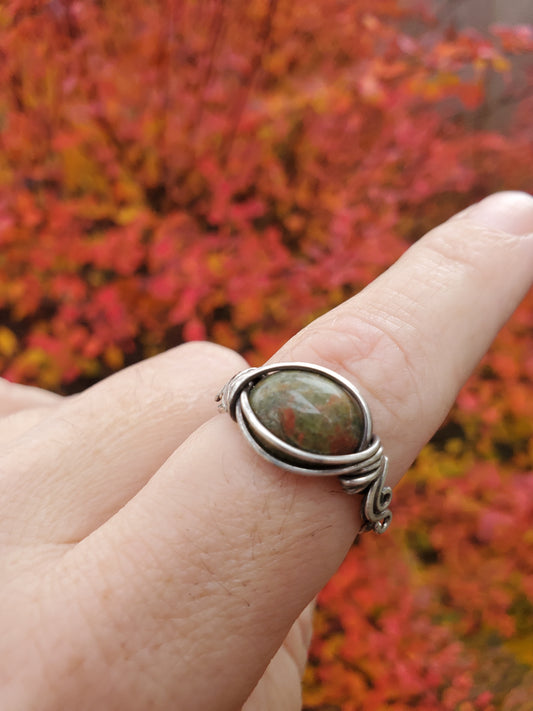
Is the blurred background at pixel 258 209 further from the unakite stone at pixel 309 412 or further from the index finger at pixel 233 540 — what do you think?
the unakite stone at pixel 309 412

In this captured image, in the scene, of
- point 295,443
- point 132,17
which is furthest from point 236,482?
point 132,17

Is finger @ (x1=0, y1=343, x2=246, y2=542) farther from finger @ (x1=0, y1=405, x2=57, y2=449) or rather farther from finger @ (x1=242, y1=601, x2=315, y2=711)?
finger @ (x1=242, y1=601, x2=315, y2=711)

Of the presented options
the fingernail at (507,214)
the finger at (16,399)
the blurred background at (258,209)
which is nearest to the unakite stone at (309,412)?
the fingernail at (507,214)

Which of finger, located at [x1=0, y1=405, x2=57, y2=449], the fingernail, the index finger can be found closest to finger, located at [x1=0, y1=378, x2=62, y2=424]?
finger, located at [x1=0, y1=405, x2=57, y2=449]

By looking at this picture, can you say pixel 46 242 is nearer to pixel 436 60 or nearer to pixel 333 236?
pixel 333 236

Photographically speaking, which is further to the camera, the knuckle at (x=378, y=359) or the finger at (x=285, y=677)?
the finger at (x=285, y=677)

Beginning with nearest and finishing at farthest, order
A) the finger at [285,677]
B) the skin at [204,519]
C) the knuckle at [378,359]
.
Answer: the skin at [204,519] < the knuckle at [378,359] < the finger at [285,677]

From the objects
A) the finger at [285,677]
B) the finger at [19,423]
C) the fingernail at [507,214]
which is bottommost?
the finger at [285,677]
